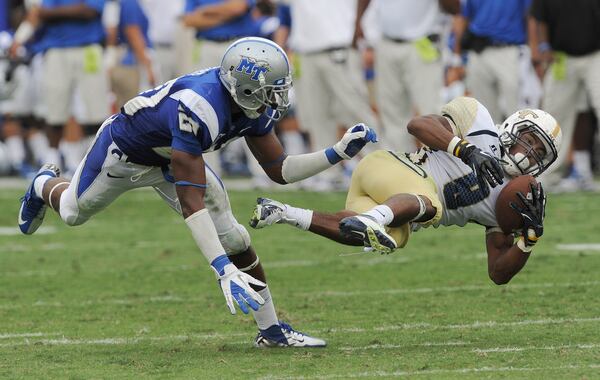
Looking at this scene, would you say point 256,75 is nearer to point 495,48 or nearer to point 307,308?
point 307,308

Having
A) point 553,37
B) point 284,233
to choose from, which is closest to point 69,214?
point 284,233

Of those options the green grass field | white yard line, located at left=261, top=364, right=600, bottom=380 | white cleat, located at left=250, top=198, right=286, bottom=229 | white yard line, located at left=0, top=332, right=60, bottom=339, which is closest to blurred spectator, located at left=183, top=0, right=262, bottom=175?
the green grass field

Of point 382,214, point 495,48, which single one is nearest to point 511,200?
point 382,214

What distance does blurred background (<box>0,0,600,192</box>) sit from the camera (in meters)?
12.5

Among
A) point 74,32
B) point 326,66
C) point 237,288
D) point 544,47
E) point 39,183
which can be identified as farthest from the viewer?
point 74,32

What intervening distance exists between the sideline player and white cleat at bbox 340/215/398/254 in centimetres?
8

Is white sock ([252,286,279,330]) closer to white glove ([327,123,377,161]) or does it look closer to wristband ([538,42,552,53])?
white glove ([327,123,377,161])

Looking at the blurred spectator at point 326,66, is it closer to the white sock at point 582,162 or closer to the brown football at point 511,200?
the white sock at point 582,162

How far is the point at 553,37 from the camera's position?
1229cm

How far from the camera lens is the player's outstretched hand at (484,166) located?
20.6ft

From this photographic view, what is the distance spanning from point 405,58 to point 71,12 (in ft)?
10.0

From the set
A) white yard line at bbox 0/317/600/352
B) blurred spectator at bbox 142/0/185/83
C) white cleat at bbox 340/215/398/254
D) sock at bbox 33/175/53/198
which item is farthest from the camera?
blurred spectator at bbox 142/0/185/83

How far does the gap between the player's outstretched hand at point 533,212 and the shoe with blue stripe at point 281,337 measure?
1.05 metres

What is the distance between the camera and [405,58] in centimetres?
1285
